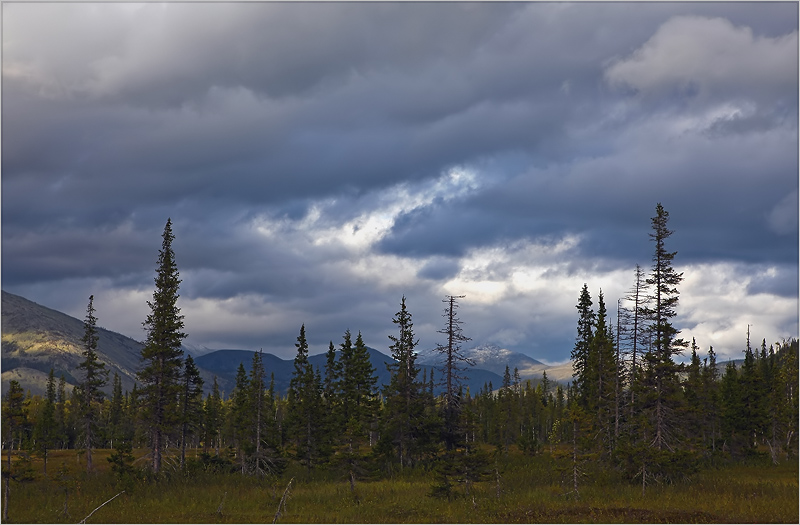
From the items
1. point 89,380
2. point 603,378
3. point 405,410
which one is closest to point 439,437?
point 405,410

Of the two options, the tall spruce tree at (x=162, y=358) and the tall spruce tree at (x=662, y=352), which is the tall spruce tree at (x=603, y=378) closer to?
the tall spruce tree at (x=662, y=352)

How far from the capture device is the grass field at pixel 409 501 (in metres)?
34.3

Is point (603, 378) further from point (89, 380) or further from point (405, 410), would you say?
point (89, 380)

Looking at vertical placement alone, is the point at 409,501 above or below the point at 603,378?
below

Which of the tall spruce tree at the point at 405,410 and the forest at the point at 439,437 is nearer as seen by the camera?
the forest at the point at 439,437

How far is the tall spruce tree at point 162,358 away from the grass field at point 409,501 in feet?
13.8

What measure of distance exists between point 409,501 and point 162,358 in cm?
2435

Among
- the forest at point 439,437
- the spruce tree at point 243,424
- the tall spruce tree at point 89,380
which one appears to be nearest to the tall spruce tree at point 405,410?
the forest at point 439,437

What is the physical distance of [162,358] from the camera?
51.5 m

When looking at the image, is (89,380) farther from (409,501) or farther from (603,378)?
(603,378)

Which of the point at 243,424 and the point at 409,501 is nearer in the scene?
the point at 409,501

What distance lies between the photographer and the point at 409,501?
40.5m

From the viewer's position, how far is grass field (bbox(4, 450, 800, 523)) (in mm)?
34312

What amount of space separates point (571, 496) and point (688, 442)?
36.0 feet
